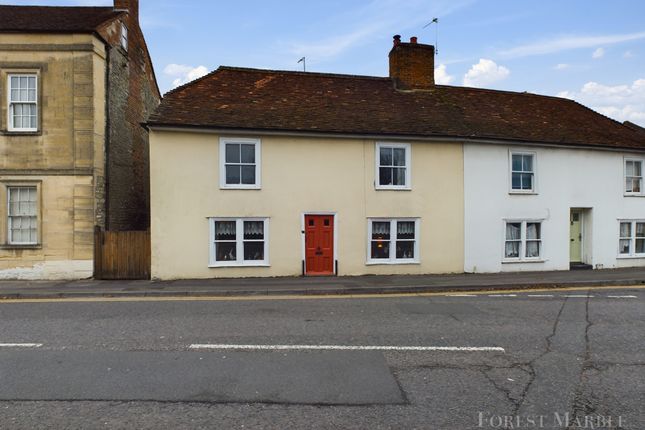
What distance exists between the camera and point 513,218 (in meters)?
16.5

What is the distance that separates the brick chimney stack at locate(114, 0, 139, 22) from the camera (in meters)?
18.3

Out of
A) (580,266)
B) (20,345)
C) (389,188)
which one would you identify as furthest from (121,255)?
(580,266)

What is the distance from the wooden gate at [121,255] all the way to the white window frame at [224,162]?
3.02 meters

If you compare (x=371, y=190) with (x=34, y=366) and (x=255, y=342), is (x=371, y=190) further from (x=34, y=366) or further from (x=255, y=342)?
(x=34, y=366)

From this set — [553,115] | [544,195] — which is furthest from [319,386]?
[553,115]

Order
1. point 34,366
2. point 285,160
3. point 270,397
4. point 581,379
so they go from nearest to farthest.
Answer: point 270,397 → point 581,379 → point 34,366 → point 285,160

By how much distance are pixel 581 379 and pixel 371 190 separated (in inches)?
414

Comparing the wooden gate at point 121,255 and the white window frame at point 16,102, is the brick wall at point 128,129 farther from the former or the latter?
the white window frame at point 16,102

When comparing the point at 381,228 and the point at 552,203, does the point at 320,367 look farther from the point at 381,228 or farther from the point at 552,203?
the point at 552,203

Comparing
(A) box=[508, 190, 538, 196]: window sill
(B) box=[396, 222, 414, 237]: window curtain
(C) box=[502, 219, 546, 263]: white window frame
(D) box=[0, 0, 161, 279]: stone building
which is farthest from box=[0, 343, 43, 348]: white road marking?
(A) box=[508, 190, 538, 196]: window sill

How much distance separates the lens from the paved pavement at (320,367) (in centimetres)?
449

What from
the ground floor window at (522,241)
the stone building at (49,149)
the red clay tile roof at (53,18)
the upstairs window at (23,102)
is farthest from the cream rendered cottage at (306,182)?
the upstairs window at (23,102)

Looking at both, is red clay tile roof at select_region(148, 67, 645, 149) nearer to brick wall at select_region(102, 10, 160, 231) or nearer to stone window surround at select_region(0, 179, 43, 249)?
brick wall at select_region(102, 10, 160, 231)

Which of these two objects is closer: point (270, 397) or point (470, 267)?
point (270, 397)
